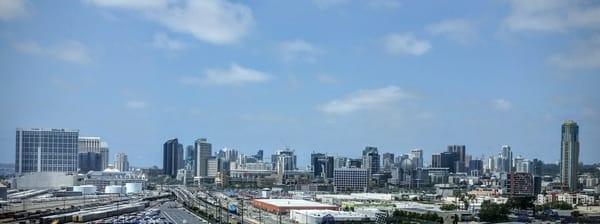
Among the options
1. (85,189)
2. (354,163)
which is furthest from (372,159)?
(85,189)

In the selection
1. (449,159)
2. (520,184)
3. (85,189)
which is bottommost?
(85,189)

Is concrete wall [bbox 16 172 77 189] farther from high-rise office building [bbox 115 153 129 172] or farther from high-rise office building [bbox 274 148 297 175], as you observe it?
high-rise office building [bbox 274 148 297 175]

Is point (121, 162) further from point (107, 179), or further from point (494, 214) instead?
point (494, 214)

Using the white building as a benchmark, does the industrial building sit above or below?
below

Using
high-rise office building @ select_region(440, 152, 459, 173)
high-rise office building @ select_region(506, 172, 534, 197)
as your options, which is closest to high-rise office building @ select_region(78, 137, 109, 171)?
high-rise office building @ select_region(506, 172, 534, 197)

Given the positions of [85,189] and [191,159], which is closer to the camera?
[85,189]

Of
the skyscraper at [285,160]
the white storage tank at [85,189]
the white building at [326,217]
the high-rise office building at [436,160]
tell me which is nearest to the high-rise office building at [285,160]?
the skyscraper at [285,160]
